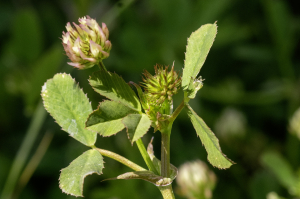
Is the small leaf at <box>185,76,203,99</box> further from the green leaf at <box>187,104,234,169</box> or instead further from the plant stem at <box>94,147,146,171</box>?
the plant stem at <box>94,147,146,171</box>

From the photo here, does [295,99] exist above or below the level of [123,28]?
below

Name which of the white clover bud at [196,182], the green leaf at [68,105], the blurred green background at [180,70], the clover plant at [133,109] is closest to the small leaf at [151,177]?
the clover plant at [133,109]

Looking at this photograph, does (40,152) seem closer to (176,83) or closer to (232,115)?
(232,115)

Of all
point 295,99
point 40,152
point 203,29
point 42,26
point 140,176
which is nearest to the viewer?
point 140,176

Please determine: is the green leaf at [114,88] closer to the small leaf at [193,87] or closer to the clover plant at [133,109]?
the clover plant at [133,109]

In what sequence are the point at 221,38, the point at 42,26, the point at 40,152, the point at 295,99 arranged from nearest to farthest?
the point at 40,152 → the point at 295,99 → the point at 221,38 → the point at 42,26

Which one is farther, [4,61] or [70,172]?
[4,61]

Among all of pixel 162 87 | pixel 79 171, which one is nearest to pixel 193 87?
pixel 162 87

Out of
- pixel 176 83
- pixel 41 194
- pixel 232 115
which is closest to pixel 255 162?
pixel 232 115
